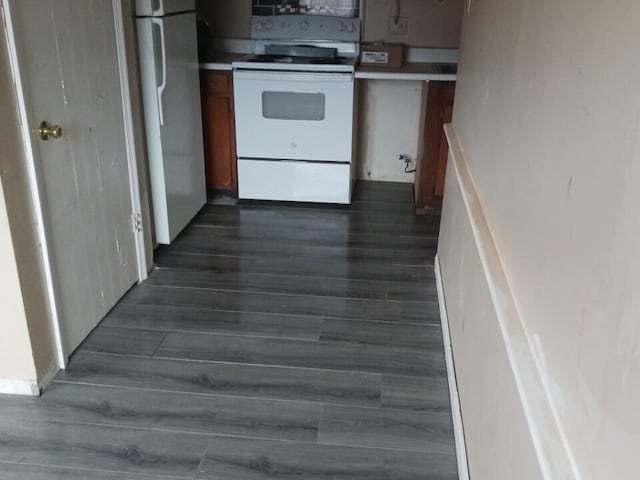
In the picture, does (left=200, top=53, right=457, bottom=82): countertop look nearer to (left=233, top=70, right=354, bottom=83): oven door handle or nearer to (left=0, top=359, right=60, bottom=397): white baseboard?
(left=233, top=70, right=354, bottom=83): oven door handle

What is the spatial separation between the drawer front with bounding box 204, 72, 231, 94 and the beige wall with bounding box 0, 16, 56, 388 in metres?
1.99

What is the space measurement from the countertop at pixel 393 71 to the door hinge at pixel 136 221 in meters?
1.29

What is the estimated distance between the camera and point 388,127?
438 cm

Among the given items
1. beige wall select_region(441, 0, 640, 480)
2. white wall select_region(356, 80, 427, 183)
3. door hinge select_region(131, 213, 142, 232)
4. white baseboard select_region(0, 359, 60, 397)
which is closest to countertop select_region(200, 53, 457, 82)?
white wall select_region(356, 80, 427, 183)

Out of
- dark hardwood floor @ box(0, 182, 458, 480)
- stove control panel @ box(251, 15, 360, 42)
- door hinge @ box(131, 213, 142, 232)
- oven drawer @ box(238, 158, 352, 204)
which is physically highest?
stove control panel @ box(251, 15, 360, 42)

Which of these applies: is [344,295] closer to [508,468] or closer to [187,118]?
[187,118]

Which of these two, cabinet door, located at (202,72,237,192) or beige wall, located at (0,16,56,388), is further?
cabinet door, located at (202,72,237,192)

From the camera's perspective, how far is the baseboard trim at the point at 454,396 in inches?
69.7

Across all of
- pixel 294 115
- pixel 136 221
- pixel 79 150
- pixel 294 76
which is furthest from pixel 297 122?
pixel 79 150

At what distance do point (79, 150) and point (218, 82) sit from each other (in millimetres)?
1647

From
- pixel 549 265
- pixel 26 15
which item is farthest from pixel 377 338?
pixel 26 15

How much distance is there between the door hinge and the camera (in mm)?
2803

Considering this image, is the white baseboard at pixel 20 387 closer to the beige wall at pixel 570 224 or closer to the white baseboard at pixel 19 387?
the white baseboard at pixel 19 387

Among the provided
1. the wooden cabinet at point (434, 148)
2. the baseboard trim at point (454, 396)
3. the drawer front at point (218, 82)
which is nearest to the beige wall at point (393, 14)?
the drawer front at point (218, 82)
